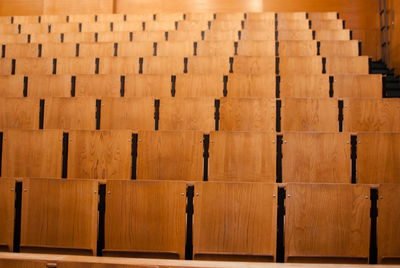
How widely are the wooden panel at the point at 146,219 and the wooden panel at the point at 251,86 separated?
313 mm

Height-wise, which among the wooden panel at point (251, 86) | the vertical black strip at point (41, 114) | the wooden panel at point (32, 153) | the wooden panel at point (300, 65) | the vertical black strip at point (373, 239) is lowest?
the vertical black strip at point (373, 239)

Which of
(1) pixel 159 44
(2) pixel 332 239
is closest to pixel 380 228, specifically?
(2) pixel 332 239

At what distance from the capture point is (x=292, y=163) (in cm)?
51

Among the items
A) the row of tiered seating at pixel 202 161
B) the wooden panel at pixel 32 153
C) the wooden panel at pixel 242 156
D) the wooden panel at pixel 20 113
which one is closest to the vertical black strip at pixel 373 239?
the row of tiered seating at pixel 202 161

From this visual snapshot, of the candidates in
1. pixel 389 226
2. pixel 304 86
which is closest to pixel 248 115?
pixel 304 86

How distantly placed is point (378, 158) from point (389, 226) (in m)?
0.12

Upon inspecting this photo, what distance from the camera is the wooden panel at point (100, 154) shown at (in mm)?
523

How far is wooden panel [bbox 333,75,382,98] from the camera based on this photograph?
0.69 meters

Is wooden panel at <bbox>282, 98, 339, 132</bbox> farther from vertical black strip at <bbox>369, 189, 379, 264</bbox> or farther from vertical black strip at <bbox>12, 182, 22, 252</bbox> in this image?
vertical black strip at <bbox>12, 182, 22, 252</bbox>

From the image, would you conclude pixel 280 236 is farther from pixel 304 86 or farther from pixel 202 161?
pixel 304 86

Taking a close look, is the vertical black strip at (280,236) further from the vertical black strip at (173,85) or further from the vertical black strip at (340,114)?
the vertical black strip at (173,85)

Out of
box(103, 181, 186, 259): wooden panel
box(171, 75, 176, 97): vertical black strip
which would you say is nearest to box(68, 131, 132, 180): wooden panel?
box(103, 181, 186, 259): wooden panel

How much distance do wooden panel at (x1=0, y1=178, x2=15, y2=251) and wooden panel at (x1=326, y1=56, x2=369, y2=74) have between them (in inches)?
22.7

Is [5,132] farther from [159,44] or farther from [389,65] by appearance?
[389,65]
